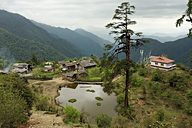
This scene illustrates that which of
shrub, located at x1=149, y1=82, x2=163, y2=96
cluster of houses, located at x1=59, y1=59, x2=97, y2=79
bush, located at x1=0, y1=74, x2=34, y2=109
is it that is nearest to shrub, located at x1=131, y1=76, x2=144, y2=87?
shrub, located at x1=149, y1=82, x2=163, y2=96

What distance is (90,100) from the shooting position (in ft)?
152

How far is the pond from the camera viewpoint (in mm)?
40688

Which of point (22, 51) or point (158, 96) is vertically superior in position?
point (158, 96)

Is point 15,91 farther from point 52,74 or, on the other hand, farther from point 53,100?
point 52,74

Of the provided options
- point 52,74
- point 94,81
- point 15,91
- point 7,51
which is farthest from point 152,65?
point 7,51

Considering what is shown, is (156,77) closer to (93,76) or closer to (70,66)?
(93,76)

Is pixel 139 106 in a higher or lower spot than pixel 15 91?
lower

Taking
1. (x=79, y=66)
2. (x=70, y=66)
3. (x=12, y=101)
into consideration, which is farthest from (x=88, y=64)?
(x=12, y=101)

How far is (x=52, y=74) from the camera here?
7675 centimetres

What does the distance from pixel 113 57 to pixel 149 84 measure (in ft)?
55.8

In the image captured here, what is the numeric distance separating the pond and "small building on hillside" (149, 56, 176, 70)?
1176 cm

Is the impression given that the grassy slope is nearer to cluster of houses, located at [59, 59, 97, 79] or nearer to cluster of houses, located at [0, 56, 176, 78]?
cluster of houses, located at [0, 56, 176, 78]

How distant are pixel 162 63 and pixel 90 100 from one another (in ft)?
A: 61.8

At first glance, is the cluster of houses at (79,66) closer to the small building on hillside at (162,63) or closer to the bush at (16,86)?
the small building on hillside at (162,63)
